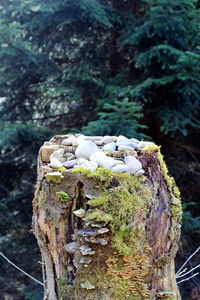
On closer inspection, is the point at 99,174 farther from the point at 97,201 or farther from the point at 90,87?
the point at 90,87

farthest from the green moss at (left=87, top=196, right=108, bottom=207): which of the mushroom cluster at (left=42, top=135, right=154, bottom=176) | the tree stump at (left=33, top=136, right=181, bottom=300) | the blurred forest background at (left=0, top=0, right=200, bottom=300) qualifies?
the blurred forest background at (left=0, top=0, right=200, bottom=300)

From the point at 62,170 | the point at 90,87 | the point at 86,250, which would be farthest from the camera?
the point at 90,87

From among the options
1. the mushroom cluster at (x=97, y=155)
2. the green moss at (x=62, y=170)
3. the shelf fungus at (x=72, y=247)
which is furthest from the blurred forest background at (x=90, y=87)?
the shelf fungus at (x=72, y=247)

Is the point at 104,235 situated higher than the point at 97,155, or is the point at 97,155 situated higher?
the point at 97,155

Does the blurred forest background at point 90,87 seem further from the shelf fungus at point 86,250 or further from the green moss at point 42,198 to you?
the shelf fungus at point 86,250

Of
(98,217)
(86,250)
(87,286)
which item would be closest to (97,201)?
(98,217)
